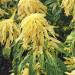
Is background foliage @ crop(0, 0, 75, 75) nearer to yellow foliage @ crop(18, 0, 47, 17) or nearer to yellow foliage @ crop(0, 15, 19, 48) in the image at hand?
yellow foliage @ crop(0, 15, 19, 48)

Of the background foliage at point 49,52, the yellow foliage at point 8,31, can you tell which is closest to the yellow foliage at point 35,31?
the background foliage at point 49,52

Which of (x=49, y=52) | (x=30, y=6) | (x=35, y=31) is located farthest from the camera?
(x=30, y=6)

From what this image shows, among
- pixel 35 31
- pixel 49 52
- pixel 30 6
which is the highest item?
pixel 30 6

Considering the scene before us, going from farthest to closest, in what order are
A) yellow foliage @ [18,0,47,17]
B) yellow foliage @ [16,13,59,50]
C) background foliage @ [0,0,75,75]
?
yellow foliage @ [18,0,47,17], background foliage @ [0,0,75,75], yellow foliage @ [16,13,59,50]

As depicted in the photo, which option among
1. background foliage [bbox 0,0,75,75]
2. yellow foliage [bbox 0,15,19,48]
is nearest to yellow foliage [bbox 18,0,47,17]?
yellow foliage [bbox 0,15,19,48]

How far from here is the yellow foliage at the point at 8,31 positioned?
8.34ft

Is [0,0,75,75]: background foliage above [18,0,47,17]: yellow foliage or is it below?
below

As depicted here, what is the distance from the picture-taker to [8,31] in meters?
2.57

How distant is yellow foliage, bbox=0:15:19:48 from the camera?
8.34ft

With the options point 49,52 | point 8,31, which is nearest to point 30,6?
point 8,31

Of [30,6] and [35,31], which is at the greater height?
[30,6]

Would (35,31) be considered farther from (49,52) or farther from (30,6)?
(30,6)

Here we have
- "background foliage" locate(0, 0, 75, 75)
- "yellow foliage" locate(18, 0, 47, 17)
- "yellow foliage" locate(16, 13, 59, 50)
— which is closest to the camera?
"yellow foliage" locate(16, 13, 59, 50)

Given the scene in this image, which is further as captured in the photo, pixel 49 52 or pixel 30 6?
pixel 30 6
